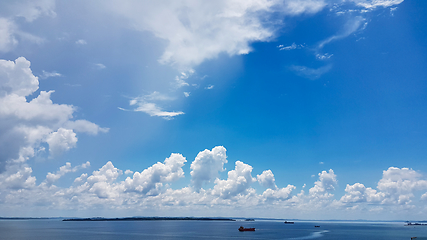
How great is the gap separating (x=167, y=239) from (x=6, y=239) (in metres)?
89.7

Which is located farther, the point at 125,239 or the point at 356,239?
the point at 356,239

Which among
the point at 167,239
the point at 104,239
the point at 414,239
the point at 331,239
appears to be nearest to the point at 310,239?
the point at 331,239

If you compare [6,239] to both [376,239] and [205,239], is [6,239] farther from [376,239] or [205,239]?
[376,239]

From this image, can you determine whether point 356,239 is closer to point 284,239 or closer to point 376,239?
A: point 376,239

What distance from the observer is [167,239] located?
154750mm

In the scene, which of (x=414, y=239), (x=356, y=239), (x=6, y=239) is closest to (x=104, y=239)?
(x=6, y=239)

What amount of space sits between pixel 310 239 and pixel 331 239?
493 inches

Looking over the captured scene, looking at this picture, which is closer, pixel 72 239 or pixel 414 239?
pixel 72 239

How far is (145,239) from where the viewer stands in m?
153

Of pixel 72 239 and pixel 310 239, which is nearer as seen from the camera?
pixel 72 239

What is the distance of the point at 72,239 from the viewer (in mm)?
153125

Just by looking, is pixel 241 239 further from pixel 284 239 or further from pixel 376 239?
pixel 376 239

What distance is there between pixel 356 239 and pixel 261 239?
6073cm

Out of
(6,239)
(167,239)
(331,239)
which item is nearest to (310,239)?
(331,239)
